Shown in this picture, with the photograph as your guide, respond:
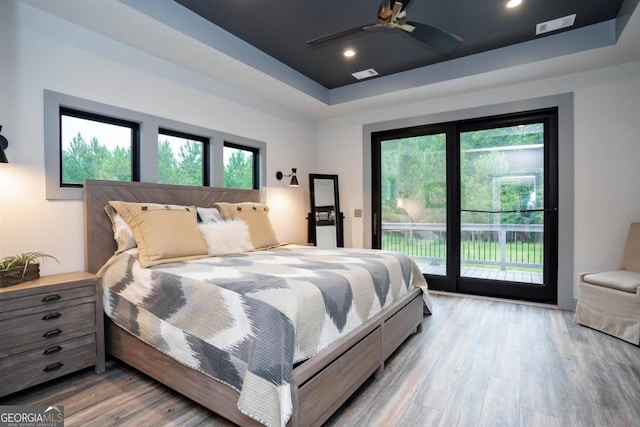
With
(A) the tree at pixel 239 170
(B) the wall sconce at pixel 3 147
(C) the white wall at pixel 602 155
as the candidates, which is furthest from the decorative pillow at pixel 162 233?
(C) the white wall at pixel 602 155

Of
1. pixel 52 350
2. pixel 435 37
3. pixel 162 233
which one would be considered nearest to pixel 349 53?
pixel 435 37

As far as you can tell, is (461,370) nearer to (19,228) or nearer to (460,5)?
(460,5)

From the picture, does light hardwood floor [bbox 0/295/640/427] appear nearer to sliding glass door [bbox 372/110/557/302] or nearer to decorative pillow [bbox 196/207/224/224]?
sliding glass door [bbox 372/110/557/302]

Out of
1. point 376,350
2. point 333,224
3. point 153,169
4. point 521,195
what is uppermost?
point 153,169

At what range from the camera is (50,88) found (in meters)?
2.43

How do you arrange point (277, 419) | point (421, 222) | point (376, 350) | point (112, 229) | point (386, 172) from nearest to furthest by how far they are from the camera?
point (277, 419)
point (376, 350)
point (112, 229)
point (421, 222)
point (386, 172)

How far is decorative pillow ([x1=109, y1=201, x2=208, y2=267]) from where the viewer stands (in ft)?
7.81

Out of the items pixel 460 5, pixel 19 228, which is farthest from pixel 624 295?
pixel 19 228

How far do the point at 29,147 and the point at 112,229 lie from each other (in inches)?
31.7


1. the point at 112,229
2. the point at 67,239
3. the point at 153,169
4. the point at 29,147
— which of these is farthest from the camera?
the point at 153,169

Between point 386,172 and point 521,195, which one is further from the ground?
point 386,172

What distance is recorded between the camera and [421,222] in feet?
15.1

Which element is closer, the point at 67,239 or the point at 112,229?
the point at 67,239

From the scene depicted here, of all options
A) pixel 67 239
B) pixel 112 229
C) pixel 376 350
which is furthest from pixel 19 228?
pixel 376 350
